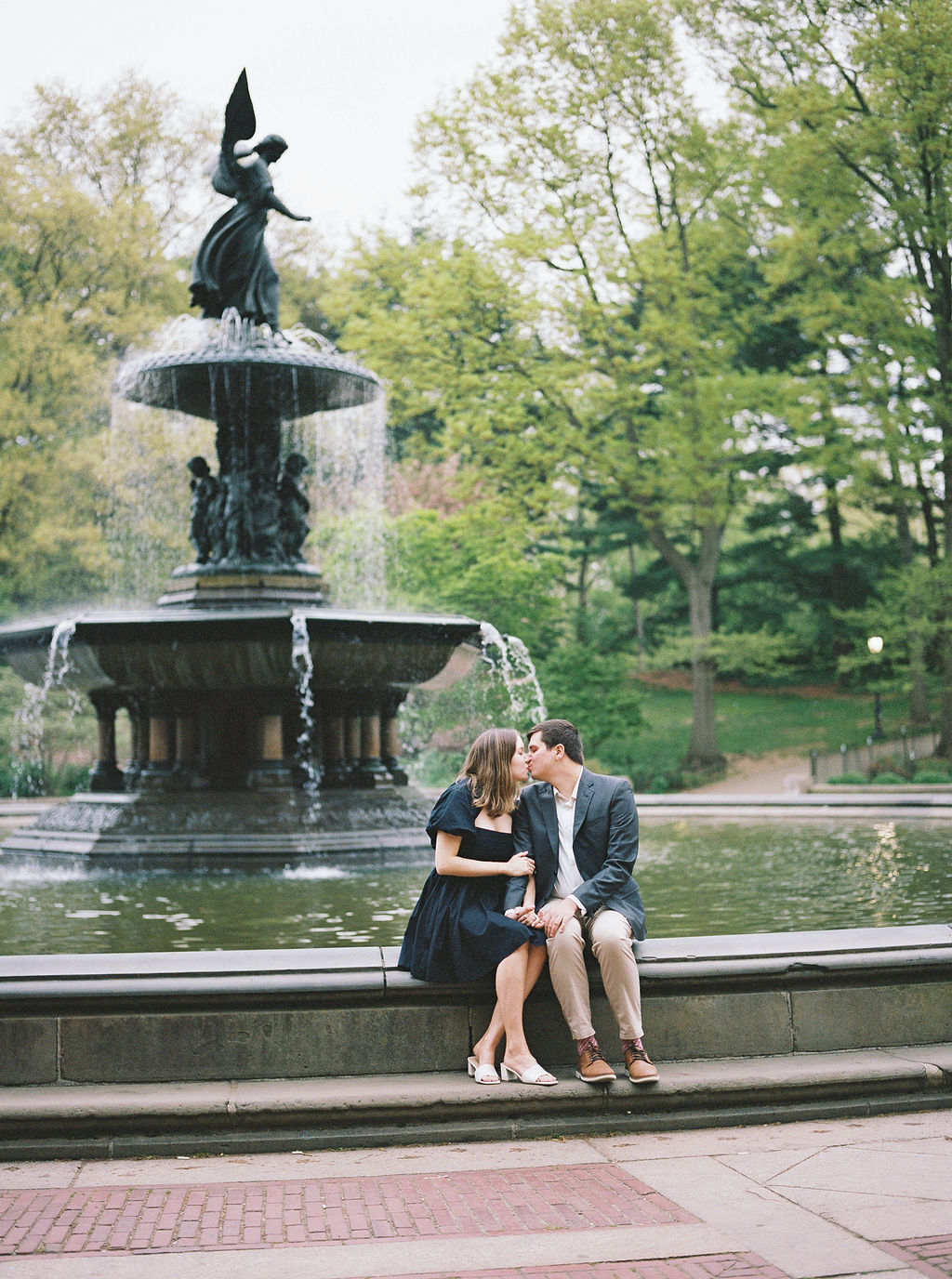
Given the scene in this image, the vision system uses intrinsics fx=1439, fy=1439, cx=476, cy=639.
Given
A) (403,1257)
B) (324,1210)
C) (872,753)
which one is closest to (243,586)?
(324,1210)

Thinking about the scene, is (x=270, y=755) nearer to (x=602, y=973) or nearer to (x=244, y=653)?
(x=244, y=653)

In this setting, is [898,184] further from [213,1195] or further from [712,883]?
[213,1195]

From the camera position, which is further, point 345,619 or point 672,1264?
point 345,619

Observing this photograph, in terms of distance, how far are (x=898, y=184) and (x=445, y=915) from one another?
2804 centimetres

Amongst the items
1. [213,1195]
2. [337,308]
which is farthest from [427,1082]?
[337,308]

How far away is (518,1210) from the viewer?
471 cm

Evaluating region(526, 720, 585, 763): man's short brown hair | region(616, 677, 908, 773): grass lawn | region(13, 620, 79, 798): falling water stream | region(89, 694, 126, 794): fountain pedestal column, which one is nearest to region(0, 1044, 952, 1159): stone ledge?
region(526, 720, 585, 763): man's short brown hair

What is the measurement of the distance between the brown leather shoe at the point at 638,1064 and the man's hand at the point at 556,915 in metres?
0.54

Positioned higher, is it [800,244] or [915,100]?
[915,100]

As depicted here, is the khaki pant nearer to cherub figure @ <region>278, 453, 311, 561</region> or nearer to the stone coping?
the stone coping

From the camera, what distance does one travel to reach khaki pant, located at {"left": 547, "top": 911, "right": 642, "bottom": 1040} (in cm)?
586

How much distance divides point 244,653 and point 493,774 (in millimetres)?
7849

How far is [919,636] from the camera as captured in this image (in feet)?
108

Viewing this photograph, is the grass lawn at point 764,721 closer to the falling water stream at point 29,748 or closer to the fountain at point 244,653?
the falling water stream at point 29,748
